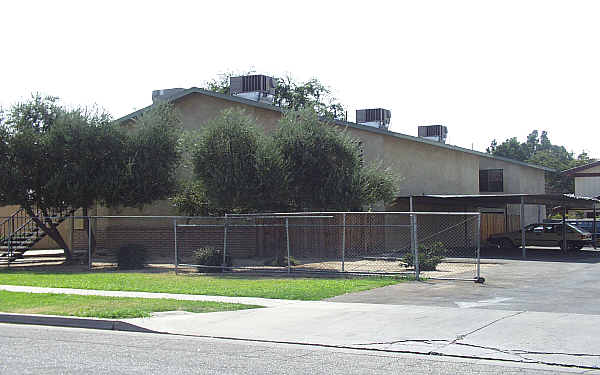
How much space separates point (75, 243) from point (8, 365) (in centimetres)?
2492

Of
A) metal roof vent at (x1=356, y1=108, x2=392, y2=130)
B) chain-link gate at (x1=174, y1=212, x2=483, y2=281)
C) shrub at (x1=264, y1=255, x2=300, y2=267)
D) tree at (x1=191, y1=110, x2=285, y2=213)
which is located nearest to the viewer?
chain-link gate at (x1=174, y1=212, x2=483, y2=281)

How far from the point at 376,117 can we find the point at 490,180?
428 inches

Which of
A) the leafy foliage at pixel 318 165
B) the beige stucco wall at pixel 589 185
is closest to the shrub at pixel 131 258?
the leafy foliage at pixel 318 165

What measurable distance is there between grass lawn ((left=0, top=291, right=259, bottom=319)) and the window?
32.2 meters

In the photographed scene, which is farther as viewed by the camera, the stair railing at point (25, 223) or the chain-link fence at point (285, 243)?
the stair railing at point (25, 223)

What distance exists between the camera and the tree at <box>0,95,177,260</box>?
81.8 feet

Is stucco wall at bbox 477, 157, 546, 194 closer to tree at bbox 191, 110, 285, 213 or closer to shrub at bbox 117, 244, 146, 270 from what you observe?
tree at bbox 191, 110, 285, 213

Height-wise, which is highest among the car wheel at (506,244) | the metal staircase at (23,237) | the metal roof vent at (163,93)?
the metal roof vent at (163,93)

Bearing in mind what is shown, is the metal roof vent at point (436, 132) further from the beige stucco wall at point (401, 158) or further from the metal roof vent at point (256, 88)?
the metal roof vent at point (256, 88)

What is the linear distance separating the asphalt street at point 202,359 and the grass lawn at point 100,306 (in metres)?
1.86

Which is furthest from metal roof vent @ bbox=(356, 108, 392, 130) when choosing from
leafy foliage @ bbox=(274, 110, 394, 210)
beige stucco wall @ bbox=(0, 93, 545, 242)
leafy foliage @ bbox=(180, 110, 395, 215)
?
leafy foliage @ bbox=(274, 110, 394, 210)

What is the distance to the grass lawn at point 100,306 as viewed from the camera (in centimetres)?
1278

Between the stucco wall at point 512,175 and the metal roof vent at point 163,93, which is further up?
the metal roof vent at point 163,93

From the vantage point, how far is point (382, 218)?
29844 mm
